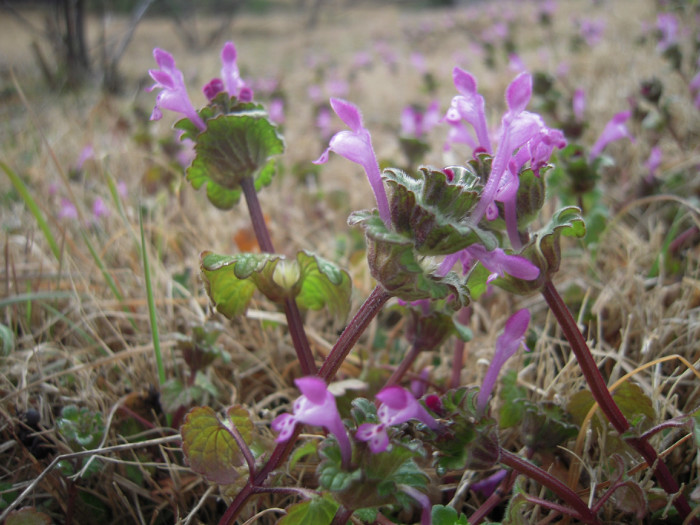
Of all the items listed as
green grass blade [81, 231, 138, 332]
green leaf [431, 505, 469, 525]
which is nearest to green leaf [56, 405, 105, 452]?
green grass blade [81, 231, 138, 332]

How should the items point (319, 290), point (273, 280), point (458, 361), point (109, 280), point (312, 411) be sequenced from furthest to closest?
1. point (109, 280)
2. point (458, 361)
3. point (319, 290)
4. point (273, 280)
5. point (312, 411)

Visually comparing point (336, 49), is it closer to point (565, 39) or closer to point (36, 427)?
point (565, 39)

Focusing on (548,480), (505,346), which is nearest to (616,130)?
(505,346)

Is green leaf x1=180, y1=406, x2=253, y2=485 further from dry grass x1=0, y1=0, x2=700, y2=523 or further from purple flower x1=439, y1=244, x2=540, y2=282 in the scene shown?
purple flower x1=439, y1=244, x2=540, y2=282

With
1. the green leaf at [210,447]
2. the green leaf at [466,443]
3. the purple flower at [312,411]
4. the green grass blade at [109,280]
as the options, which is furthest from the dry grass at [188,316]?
the purple flower at [312,411]

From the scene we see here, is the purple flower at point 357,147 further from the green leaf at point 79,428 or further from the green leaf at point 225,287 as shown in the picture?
the green leaf at point 79,428

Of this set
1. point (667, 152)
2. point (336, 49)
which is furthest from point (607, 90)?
point (336, 49)

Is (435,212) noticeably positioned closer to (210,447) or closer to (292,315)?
(292,315)
